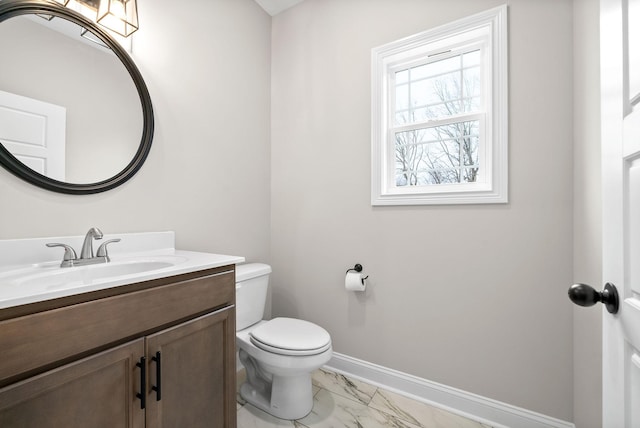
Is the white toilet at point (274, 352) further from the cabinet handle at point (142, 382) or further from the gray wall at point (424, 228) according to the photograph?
the cabinet handle at point (142, 382)

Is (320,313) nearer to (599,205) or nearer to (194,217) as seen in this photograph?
(194,217)

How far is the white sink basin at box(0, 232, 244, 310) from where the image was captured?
731mm

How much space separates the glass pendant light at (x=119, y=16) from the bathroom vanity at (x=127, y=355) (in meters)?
1.20

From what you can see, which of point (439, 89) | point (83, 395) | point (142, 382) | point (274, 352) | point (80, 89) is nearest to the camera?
point (83, 395)

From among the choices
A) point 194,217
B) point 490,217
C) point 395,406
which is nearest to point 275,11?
point 194,217

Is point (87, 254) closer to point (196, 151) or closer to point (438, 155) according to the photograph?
point (196, 151)

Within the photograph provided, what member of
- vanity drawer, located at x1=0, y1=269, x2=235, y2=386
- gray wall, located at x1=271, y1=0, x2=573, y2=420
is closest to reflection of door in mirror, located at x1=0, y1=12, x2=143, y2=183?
vanity drawer, located at x1=0, y1=269, x2=235, y2=386

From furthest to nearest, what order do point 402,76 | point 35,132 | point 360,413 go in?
point 402,76 < point 360,413 < point 35,132

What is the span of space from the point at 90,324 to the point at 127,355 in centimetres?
16

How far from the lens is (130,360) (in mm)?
878

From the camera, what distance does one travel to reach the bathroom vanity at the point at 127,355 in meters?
0.68

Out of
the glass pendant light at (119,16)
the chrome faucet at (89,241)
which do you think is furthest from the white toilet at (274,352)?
the glass pendant light at (119,16)

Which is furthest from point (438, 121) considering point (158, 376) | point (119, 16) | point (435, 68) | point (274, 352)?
point (158, 376)

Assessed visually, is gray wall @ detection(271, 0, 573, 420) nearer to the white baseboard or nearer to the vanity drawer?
the white baseboard
